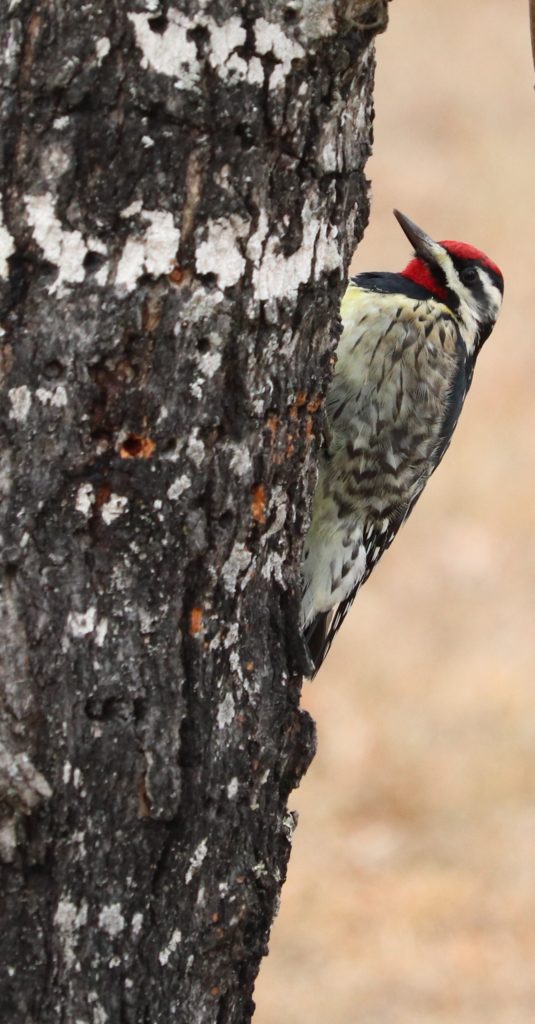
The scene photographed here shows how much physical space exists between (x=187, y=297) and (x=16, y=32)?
372 mm

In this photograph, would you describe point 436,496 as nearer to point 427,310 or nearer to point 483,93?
point 427,310

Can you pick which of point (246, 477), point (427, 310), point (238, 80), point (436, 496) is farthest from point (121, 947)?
point (436, 496)

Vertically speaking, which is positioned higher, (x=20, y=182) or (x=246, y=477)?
(x=20, y=182)

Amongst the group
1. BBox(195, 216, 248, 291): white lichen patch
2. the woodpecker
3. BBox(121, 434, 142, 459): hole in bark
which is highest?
the woodpecker

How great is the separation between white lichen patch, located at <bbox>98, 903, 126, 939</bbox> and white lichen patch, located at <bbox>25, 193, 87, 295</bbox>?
79 cm

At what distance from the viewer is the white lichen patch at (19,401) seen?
1826mm

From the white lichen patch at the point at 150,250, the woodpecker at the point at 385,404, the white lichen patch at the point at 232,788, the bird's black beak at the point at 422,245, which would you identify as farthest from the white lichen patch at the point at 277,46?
the bird's black beak at the point at 422,245

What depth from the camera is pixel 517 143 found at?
11.8 meters

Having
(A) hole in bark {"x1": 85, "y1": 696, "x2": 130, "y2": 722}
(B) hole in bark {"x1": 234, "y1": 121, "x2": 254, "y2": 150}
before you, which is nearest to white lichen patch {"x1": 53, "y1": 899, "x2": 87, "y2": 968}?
(A) hole in bark {"x1": 85, "y1": 696, "x2": 130, "y2": 722}

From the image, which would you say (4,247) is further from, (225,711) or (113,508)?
(225,711)

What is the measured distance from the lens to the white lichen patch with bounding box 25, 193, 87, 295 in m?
1.80

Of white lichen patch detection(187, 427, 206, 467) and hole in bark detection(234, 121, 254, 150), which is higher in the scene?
hole in bark detection(234, 121, 254, 150)

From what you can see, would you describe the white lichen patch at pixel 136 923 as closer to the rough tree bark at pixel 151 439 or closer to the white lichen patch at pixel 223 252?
the rough tree bark at pixel 151 439

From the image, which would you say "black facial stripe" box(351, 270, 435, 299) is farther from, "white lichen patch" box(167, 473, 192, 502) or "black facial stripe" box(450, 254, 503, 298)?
"white lichen patch" box(167, 473, 192, 502)
